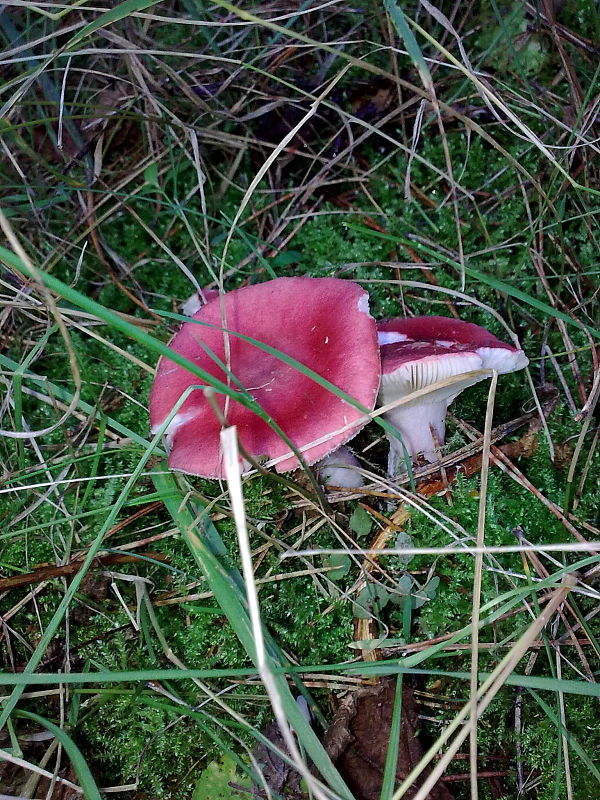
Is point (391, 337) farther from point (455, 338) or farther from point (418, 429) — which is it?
point (418, 429)

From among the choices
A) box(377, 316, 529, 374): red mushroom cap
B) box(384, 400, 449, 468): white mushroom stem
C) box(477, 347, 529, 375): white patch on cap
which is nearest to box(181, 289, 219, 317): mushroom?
box(377, 316, 529, 374): red mushroom cap

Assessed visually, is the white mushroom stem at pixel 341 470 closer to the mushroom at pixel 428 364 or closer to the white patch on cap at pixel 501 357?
the mushroom at pixel 428 364

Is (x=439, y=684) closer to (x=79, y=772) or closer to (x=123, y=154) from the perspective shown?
(x=79, y=772)

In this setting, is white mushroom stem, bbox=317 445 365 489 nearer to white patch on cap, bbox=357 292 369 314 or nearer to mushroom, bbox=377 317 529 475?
mushroom, bbox=377 317 529 475

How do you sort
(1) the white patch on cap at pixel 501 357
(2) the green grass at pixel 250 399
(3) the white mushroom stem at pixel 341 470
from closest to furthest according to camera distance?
(2) the green grass at pixel 250 399 → (1) the white patch on cap at pixel 501 357 → (3) the white mushroom stem at pixel 341 470

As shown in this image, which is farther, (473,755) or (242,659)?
(242,659)

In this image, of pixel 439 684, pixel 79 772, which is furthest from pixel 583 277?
pixel 79 772

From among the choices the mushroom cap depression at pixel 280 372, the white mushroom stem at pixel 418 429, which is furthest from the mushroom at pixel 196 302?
the white mushroom stem at pixel 418 429
